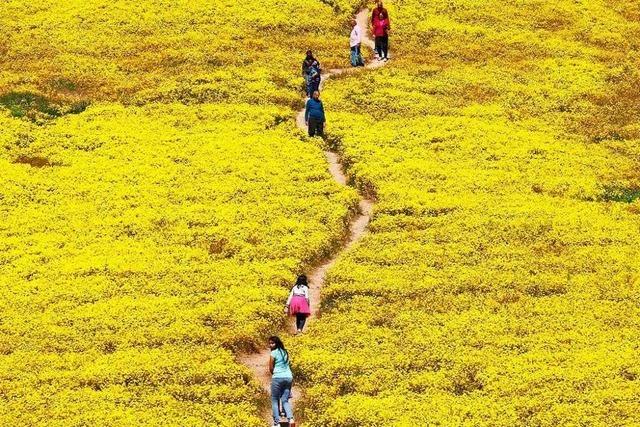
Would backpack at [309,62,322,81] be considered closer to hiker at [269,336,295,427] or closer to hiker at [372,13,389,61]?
hiker at [372,13,389,61]

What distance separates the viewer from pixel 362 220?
43031 mm

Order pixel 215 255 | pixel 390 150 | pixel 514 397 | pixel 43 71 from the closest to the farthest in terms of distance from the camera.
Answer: pixel 514 397, pixel 215 255, pixel 390 150, pixel 43 71

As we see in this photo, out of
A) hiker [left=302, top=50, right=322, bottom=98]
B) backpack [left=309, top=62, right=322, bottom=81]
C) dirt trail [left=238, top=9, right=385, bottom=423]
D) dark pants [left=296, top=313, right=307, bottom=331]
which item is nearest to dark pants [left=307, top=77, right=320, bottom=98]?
hiker [left=302, top=50, right=322, bottom=98]

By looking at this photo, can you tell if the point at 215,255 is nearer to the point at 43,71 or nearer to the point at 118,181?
the point at 118,181

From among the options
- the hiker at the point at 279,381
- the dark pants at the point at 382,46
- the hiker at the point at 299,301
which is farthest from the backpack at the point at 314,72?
the hiker at the point at 279,381

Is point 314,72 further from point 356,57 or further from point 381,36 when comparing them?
point 381,36

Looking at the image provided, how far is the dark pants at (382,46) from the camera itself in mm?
61500

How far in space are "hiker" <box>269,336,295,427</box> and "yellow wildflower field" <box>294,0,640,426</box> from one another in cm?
95

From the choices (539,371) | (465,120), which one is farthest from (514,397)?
(465,120)

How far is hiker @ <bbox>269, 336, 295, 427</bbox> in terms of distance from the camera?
2819cm

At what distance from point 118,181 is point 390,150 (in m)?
13.1

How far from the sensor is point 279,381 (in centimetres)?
2816

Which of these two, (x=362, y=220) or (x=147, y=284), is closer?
(x=147, y=284)

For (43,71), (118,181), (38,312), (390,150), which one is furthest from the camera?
(43,71)
